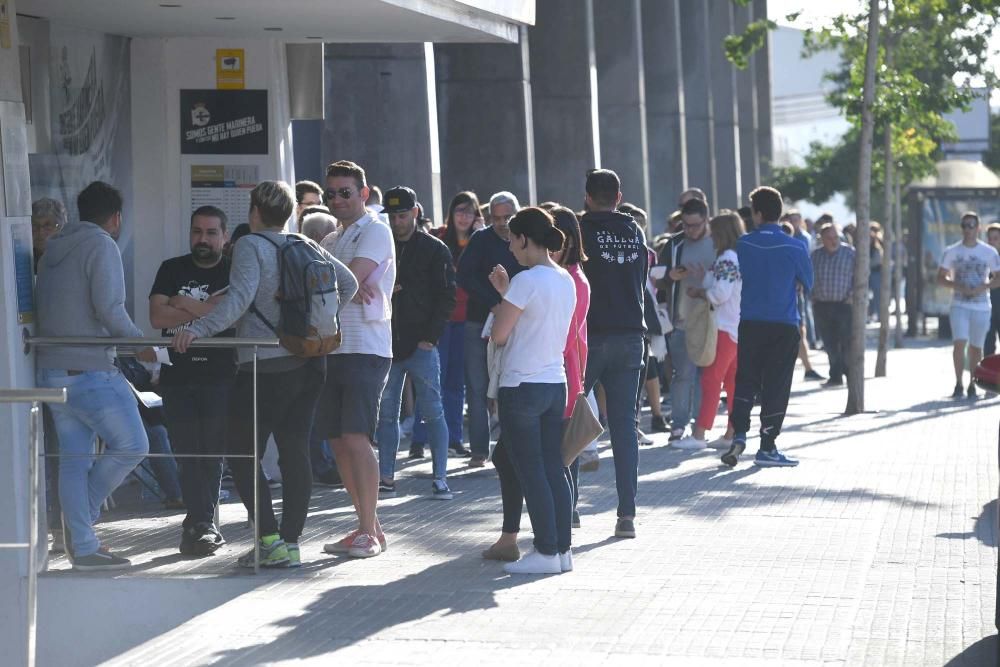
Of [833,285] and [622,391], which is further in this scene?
[833,285]

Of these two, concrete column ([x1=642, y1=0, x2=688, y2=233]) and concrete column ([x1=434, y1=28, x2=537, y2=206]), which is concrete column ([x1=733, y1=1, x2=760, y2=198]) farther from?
concrete column ([x1=434, y1=28, x2=537, y2=206])

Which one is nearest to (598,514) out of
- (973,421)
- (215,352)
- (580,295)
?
(580,295)

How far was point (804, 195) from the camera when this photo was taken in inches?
2009

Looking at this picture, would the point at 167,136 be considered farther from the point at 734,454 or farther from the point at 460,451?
the point at 734,454

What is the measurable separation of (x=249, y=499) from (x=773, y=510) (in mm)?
3559

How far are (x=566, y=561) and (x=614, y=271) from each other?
195 centimetres

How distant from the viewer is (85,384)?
8.93 m

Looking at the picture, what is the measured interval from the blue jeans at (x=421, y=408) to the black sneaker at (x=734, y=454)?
2.46m

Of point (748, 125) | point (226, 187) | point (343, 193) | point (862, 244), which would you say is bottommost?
point (862, 244)

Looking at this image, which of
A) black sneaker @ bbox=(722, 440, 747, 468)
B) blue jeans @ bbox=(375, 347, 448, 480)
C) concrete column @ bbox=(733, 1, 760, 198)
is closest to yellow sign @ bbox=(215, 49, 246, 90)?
blue jeans @ bbox=(375, 347, 448, 480)

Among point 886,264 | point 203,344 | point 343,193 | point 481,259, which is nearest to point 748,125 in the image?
point 886,264

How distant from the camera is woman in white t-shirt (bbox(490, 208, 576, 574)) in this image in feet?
28.3

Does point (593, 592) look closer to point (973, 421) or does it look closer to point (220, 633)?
point (220, 633)

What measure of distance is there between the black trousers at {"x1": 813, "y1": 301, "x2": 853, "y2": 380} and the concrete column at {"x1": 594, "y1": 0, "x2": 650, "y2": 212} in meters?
11.2
